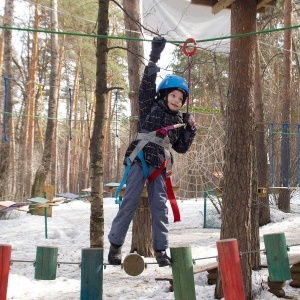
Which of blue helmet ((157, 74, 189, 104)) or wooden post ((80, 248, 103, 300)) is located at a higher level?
blue helmet ((157, 74, 189, 104))

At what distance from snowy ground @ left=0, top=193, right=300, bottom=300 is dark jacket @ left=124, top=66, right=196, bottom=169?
78 centimetres

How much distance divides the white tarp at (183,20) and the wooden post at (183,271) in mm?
4269

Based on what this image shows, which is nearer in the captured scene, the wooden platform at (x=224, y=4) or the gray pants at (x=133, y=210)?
the gray pants at (x=133, y=210)

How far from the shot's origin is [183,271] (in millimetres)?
3066

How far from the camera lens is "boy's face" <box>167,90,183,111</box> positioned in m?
3.28

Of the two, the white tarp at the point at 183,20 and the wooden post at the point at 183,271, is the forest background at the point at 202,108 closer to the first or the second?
the white tarp at the point at 183,20

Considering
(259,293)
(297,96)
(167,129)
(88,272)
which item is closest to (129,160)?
(167,129)

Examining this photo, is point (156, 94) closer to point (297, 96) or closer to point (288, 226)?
point (288, 226)

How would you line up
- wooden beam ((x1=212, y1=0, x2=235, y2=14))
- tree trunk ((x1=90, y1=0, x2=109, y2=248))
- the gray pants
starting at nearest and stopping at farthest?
the gray pants → wooden beam ((x1=212, y1=0, x2=235, y2=14)) → tree trunk ((x1=90, y1=0, x2=109, y2=248))

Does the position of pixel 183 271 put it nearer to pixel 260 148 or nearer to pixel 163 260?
pixel 163 260

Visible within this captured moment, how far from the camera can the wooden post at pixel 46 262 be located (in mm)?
3096

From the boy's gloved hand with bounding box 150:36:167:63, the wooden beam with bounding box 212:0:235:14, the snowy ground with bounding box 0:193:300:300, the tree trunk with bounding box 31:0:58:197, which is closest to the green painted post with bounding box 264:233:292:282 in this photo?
the snowy ground with bounding box 0:193:300:300

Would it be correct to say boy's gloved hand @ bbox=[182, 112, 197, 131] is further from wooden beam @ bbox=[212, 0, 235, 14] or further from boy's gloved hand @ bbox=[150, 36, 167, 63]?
wooden beam @ bbox=[212, 0, 235, 14]

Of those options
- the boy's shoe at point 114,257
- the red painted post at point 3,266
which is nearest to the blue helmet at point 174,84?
the boy's shoe at point 114,257
